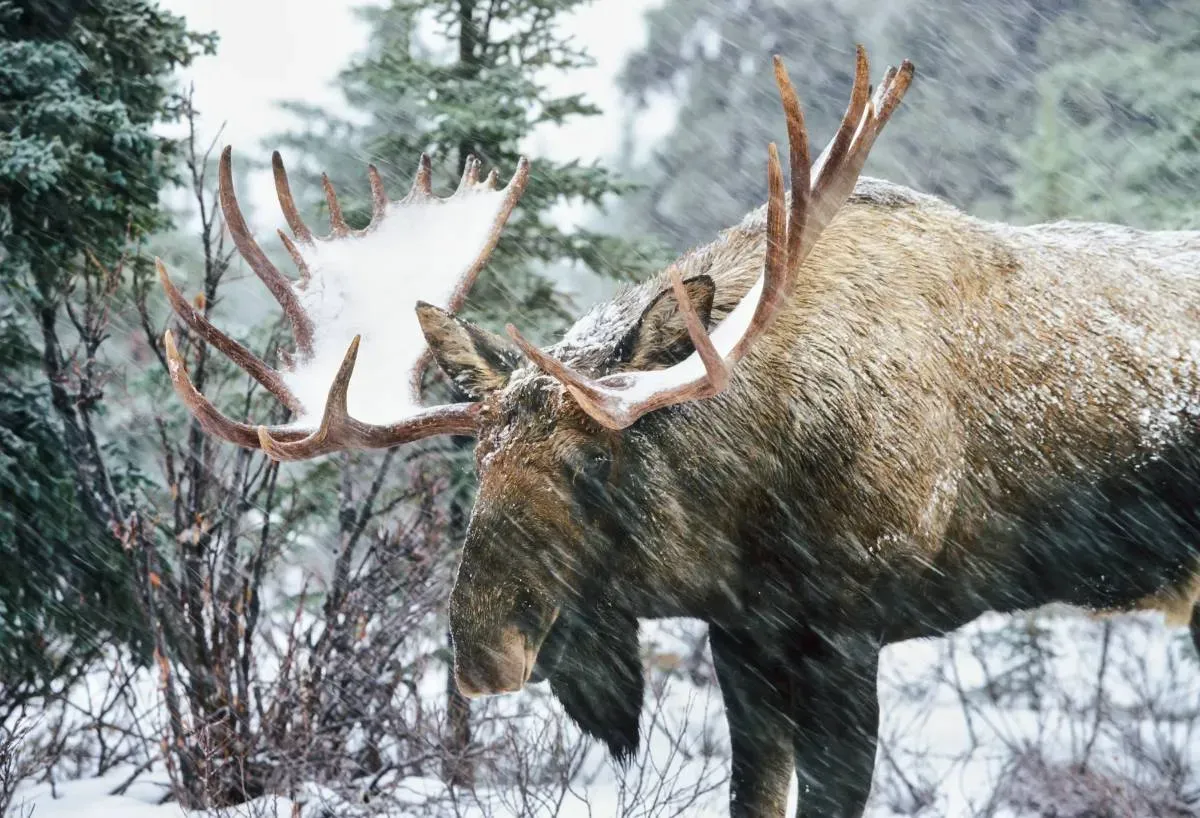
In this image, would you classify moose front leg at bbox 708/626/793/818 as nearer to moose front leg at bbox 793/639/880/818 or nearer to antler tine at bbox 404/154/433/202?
moose front leg at bbox 793/639/880/818

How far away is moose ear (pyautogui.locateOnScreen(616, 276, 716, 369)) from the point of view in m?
2.54

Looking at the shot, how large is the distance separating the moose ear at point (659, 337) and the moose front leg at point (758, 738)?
2.39ft

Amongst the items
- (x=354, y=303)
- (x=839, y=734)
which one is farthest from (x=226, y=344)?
(x=839, y=734)

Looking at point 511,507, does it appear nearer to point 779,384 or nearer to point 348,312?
point 779,384

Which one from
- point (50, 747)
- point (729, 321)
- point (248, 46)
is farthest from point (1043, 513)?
point (248, 46)

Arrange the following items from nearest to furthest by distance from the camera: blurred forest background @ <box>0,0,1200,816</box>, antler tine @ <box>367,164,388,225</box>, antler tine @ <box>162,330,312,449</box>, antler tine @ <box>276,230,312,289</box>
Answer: antler tine @ <box>162,330,312,449</box> < antler tine @ <box>276,230,312,289</box> < antler tine @ <box>367,164,388,225</box> < blurred forest background @ <box>0,0,1200,816</box>

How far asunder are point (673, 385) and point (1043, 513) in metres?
1.13

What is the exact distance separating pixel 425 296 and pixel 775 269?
51.3 inches

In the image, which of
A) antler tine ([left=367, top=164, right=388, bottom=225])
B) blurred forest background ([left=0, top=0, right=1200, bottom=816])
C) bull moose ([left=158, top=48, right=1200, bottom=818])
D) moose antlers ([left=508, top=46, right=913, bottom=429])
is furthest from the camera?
blurred forest background ([left=0, top=0, right=1200, bottom=816])

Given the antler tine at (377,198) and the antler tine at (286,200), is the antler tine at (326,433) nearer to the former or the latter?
the antler tine at (286,200)

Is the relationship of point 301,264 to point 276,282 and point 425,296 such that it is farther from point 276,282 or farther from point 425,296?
point 425,296

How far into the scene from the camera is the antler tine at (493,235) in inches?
127

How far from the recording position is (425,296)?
3.31 m

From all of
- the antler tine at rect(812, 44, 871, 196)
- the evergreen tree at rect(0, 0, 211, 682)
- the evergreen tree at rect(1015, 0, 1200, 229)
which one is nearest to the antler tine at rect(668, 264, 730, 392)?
the antler tine at rect(812, 44, 871, 196)
